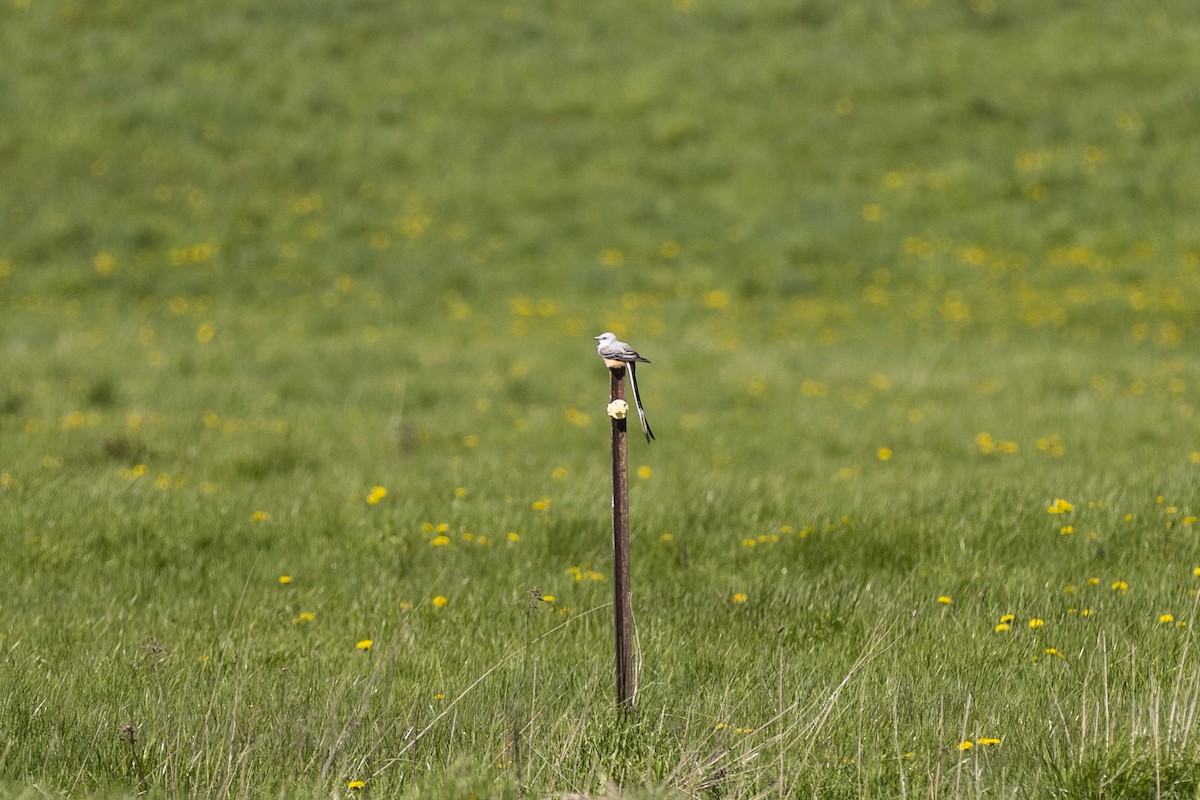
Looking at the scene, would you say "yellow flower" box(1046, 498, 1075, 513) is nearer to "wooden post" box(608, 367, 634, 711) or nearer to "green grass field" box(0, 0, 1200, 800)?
"green grass field" box(0, 0, 1200, 800)

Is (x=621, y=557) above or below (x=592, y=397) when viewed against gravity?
above

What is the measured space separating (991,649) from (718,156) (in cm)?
1249

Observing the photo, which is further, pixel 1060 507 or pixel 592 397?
pixel 592 397

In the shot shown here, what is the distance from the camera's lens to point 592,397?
30.9ft

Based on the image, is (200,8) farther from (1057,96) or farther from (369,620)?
(369,620)

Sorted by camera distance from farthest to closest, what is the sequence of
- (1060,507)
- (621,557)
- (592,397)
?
(592,397), (1060,507), (621,557)

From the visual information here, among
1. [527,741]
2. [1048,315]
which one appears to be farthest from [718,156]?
[527,741]

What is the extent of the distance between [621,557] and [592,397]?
6227 mm

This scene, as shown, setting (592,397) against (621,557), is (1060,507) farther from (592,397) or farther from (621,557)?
(592,397)

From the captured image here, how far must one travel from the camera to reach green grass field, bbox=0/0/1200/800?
10.6 ft

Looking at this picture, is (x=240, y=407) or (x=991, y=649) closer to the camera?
(x=991, y=649)

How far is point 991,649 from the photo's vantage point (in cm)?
388

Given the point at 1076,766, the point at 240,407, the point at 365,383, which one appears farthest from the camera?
the point at 365,383

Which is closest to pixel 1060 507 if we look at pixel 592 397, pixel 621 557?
pixel 621 557
